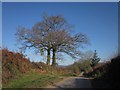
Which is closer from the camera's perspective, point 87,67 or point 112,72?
point 112,72

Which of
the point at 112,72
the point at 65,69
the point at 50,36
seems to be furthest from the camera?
the point at 65,69

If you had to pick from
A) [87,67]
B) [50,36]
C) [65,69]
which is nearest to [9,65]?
[50,36]

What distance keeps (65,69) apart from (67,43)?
24.0 feet

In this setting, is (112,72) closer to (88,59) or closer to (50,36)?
(50,36)

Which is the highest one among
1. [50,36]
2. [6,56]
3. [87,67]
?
[50,36]

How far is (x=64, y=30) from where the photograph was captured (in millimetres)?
41062

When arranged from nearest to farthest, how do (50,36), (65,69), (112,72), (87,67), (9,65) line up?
(112,72), (9,65), (50,36), (65,69), (87,67)

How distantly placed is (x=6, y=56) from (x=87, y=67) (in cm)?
3407

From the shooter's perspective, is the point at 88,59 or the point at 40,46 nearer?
the point at 40,46

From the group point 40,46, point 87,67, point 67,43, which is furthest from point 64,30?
point 87,67

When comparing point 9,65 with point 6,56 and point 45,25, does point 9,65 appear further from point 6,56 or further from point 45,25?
point 45,25

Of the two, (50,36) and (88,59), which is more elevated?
(50,36)

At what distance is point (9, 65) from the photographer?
66.5 ft

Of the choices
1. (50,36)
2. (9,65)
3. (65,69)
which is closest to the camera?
(9,65)
